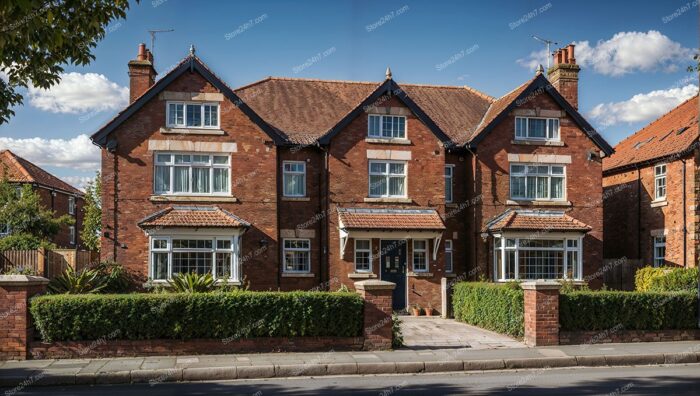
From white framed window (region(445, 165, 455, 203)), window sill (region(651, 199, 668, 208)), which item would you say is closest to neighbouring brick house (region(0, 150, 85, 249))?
white framed window (region(445, 165, 455, 203))

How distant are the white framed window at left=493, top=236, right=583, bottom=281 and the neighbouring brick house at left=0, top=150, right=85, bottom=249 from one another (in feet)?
91.7

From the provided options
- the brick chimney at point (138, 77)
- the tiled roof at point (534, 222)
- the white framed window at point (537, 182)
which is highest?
the brick chimney at point (138, 77)

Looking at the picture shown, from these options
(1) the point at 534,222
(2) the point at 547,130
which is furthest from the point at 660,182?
(1) the point at 534,222

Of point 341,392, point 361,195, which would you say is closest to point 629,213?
point 361,195

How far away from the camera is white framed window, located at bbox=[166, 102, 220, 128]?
2580 cm

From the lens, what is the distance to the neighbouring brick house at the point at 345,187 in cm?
2531

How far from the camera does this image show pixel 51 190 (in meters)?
48.6

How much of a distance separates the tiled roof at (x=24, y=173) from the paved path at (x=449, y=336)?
31.0 m

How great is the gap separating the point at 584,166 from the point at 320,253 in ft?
35.6

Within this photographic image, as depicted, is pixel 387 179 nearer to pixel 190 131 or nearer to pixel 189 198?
pixel 189 198

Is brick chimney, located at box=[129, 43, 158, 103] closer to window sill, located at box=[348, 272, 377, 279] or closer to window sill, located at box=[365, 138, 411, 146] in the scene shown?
window sill, located at box=[365, 138, 411, 146]

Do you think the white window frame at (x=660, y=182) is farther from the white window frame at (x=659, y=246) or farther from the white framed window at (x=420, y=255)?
the white framed window at (x=420, y=255)

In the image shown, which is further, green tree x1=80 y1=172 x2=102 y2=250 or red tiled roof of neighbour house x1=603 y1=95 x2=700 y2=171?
green tree x1=80 y1=172 x2=102 y2=250

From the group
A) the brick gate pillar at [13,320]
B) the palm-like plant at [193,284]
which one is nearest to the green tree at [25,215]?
the palm-like plant at [193,284]
